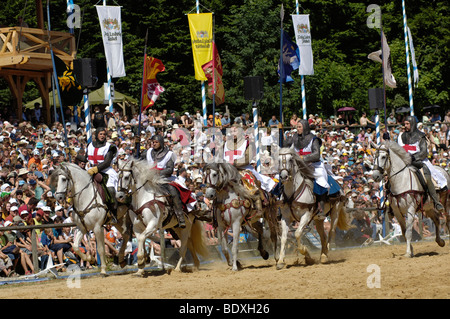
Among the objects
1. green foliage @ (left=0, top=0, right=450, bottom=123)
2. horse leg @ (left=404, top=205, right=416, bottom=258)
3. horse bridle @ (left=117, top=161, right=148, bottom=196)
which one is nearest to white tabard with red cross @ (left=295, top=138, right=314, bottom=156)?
horse leg @ (left=404, top=205, right=416, bottom=258)

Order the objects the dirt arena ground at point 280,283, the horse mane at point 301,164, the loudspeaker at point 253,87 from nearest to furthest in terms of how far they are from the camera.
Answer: the dirt arena ground at point 280,283, the horse mane at point 301,164, the loudspeaker at point 253,87

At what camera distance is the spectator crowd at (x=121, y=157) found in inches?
680

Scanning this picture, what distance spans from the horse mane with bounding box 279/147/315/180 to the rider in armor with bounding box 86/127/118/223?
363cm

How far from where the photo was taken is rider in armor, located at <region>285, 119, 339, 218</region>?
16938mm

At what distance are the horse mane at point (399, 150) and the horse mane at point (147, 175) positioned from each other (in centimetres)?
502

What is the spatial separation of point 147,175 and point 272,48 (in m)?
27.1

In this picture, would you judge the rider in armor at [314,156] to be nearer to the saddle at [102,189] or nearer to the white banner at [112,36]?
the saddle at [102,189]

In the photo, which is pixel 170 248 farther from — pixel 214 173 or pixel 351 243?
pixel 351 243

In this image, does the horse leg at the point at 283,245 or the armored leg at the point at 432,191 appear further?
the armored leg at the point at 432,191

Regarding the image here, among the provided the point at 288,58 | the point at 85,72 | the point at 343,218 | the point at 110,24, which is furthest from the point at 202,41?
the point at 343,218

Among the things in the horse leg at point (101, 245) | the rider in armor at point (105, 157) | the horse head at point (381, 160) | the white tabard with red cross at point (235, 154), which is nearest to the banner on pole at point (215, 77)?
the white tabard with red cross at point (235, 154)

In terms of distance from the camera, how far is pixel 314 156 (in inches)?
664

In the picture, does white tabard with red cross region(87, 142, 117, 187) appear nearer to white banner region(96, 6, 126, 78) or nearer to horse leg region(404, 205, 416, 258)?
horse leg region(404, 205, 416, 258)

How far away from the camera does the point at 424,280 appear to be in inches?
512
